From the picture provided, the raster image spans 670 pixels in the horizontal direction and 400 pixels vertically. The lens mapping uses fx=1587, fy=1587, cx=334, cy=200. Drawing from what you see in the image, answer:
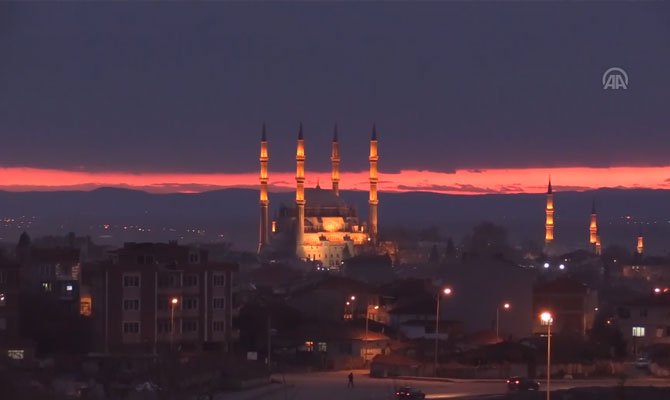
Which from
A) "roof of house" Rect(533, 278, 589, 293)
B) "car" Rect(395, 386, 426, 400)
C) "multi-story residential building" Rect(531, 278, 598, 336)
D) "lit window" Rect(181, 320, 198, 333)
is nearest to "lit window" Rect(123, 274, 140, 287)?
"lit window" Rect(181, 320, 198, 333)

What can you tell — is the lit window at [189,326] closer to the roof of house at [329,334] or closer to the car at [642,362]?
the roof of house at [329,334]

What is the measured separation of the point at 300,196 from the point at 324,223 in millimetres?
6039

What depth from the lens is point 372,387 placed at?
38.7 m

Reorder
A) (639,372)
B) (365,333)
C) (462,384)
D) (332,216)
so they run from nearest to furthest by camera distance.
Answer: (462,384)
(639,372)
(365,333)
(332,216)

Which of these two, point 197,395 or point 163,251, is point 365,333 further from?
point 197,395

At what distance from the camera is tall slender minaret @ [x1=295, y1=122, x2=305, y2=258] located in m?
136

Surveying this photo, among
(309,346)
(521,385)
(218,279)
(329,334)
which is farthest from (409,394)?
(329,334)

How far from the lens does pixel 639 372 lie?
148ft

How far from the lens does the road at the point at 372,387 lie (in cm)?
3581

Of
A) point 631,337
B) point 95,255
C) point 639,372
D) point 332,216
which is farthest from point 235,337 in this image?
point 332,216

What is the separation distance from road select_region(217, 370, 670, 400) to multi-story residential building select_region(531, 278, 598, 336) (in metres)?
16.3

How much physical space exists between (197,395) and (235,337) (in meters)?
13.6

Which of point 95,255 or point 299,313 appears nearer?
point 299,313

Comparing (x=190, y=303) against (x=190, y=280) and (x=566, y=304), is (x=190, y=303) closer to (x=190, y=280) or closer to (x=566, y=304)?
(x=190, y=280)
